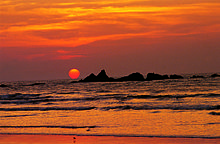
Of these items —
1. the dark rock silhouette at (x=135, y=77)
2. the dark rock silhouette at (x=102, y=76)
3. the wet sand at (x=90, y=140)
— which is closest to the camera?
the wet sand at (x=90, y=140)

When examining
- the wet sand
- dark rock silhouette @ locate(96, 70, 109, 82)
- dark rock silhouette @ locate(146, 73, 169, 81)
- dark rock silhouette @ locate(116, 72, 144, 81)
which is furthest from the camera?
dark rock silhouette @ locate(96, 70, 109, 82)

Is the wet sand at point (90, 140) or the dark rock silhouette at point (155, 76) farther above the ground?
the dark rock silhouette at point (155, 76)

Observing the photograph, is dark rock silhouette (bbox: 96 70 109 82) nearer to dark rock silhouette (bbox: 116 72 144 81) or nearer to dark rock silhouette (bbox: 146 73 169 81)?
dark rock silhouette (bbox: 116 72 144 81)

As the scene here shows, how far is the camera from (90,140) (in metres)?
14.3

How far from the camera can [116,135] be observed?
15.2 meters

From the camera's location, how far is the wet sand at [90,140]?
13514mm

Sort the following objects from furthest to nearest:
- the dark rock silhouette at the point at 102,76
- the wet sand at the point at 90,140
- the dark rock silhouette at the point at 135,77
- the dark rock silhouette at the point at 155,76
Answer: the dark rock silhouette at the point at 102,76 < the dark rock silhouette at the point at 135,77 < the dark rock silhouette at the point at 155,76 < the wet sand at the point at 90,140

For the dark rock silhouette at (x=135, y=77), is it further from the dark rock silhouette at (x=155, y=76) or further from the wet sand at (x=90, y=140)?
the wet sand at (x=90, y=140)

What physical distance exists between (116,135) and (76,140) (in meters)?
1.88

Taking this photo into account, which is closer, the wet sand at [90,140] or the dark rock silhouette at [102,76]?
the wet sand at [90,140]

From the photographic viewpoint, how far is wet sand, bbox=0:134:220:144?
1351cm

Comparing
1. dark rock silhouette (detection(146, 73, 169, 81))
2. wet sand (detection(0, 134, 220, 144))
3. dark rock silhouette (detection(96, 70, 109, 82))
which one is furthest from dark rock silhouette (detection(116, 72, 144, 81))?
wet sand (detection(0, 134, 220, 144))

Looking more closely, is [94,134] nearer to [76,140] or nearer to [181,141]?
[76,140]

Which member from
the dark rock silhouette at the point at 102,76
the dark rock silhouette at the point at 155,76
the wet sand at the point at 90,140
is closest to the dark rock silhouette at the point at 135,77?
the dark rock silhouette at the point at 155,76
